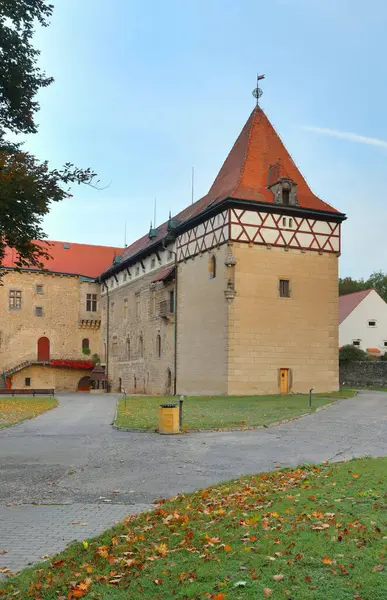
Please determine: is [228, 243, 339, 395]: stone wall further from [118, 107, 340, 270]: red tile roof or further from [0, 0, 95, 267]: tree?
[0, 0, 95, 267]: tree

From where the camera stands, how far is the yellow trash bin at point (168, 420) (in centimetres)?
1708

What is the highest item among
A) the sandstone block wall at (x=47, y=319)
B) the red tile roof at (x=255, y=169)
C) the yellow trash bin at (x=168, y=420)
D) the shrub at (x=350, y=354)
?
the red tile roof at (x=255, y=169)

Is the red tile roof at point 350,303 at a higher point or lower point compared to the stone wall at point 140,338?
higher

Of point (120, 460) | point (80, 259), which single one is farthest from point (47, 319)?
point (120, 460)

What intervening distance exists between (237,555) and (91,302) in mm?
56431

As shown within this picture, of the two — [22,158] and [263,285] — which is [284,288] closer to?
[263,285]

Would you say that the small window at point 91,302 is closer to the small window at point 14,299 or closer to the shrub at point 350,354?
the small window at point 14,299

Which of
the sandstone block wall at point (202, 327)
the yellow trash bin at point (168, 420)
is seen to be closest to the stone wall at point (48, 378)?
the sandstone block wall at point (202, 327)

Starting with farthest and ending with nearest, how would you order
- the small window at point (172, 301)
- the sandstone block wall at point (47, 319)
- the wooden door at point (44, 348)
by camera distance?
the wooden door at point (44, 348) → the sandstone block wall at point (47, 319) → the small window at point (172, 301)

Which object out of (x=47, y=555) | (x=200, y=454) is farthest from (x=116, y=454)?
(x=47, y=555)

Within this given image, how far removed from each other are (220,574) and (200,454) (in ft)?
27.5

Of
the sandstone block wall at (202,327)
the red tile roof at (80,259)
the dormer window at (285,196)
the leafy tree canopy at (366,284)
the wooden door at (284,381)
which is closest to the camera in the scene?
the sandstone block wall at (202,327)

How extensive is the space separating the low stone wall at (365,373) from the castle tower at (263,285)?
7.07 m

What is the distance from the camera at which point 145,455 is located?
44.4 ft
